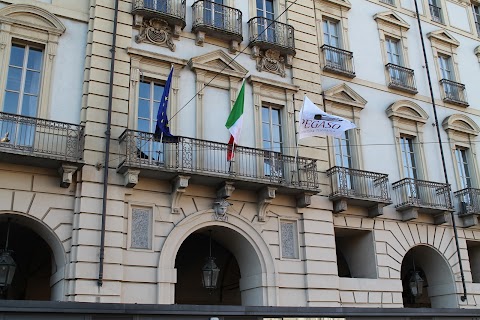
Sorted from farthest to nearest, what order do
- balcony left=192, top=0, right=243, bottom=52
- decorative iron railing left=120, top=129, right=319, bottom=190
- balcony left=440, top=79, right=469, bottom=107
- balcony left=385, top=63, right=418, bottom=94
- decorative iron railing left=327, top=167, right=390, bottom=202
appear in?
balcony left=440, top=79, right=469, bottom=107, balcony left=385, top=63, right=418, bottom=94, decorative iron railing left=327, top=167, right=390, bottom=202, balcony left=192, top=0, right=243, bottom=52, decorative iron railing left=120, top=129, right=319, bottom=190

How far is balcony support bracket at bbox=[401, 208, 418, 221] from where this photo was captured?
59.2ft

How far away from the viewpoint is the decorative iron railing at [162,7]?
15.7 meters

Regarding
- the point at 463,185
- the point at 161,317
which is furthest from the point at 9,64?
the point at 463,185

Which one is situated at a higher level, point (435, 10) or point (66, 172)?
point (435, 10)

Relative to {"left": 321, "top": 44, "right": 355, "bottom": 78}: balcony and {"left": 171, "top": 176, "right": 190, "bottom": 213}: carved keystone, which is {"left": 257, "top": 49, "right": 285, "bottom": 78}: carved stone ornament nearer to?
{"left": 321, "top": 44, "right": 355, "bottom": 78}: balcony

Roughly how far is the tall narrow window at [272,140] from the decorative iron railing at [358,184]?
186 cm

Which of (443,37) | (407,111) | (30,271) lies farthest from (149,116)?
(443,37)

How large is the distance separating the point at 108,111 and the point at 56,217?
2.94 meters

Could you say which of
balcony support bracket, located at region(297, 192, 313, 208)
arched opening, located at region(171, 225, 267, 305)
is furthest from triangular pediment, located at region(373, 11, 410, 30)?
arched opening, located at region(171, 225, 267, 305)

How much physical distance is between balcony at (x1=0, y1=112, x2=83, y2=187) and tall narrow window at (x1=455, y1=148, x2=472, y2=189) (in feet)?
46.1

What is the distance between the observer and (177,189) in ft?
46.7

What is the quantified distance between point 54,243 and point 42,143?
7.75 feet

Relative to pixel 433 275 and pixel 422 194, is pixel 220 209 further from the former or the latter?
pixel 433 275

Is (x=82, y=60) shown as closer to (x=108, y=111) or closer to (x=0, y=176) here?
(x=108, y=111)
